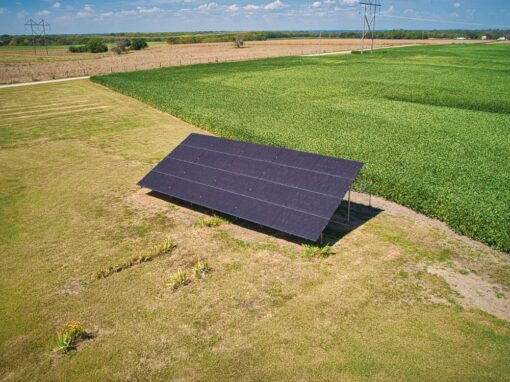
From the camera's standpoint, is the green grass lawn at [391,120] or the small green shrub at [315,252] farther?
the green grass lawn at [391,120]

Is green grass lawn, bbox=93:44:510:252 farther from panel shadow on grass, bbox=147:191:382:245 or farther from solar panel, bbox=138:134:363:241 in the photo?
solar panel, bbox=138:134:363:241

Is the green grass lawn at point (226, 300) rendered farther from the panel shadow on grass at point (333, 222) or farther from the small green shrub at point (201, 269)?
the panel shadow on grass at point (333, 222)

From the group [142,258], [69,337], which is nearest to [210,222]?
[142,258]

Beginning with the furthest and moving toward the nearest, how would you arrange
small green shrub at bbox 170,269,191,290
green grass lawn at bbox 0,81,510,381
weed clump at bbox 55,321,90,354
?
small green shrub at bbox 170,269,191,290, weed clump at bbox 55,321,90,354, green grass lawn at bbox 0,81,510,381

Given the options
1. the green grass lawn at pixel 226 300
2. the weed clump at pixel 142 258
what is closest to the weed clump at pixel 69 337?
the green grass lawn at pixel 226 300

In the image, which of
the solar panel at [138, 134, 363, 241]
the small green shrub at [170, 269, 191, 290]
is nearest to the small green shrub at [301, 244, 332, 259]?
the solar panel at [138, 134, 363, 241]

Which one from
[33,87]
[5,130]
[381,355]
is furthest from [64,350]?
[33,87]

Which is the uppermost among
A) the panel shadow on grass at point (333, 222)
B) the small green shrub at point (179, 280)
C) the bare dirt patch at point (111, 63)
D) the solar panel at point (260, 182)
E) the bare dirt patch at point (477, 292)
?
the bare dirt patch at point (111, 63)

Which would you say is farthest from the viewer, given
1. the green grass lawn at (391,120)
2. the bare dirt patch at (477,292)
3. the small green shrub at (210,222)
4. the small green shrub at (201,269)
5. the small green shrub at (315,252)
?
the green grass lawn at (391,120)
